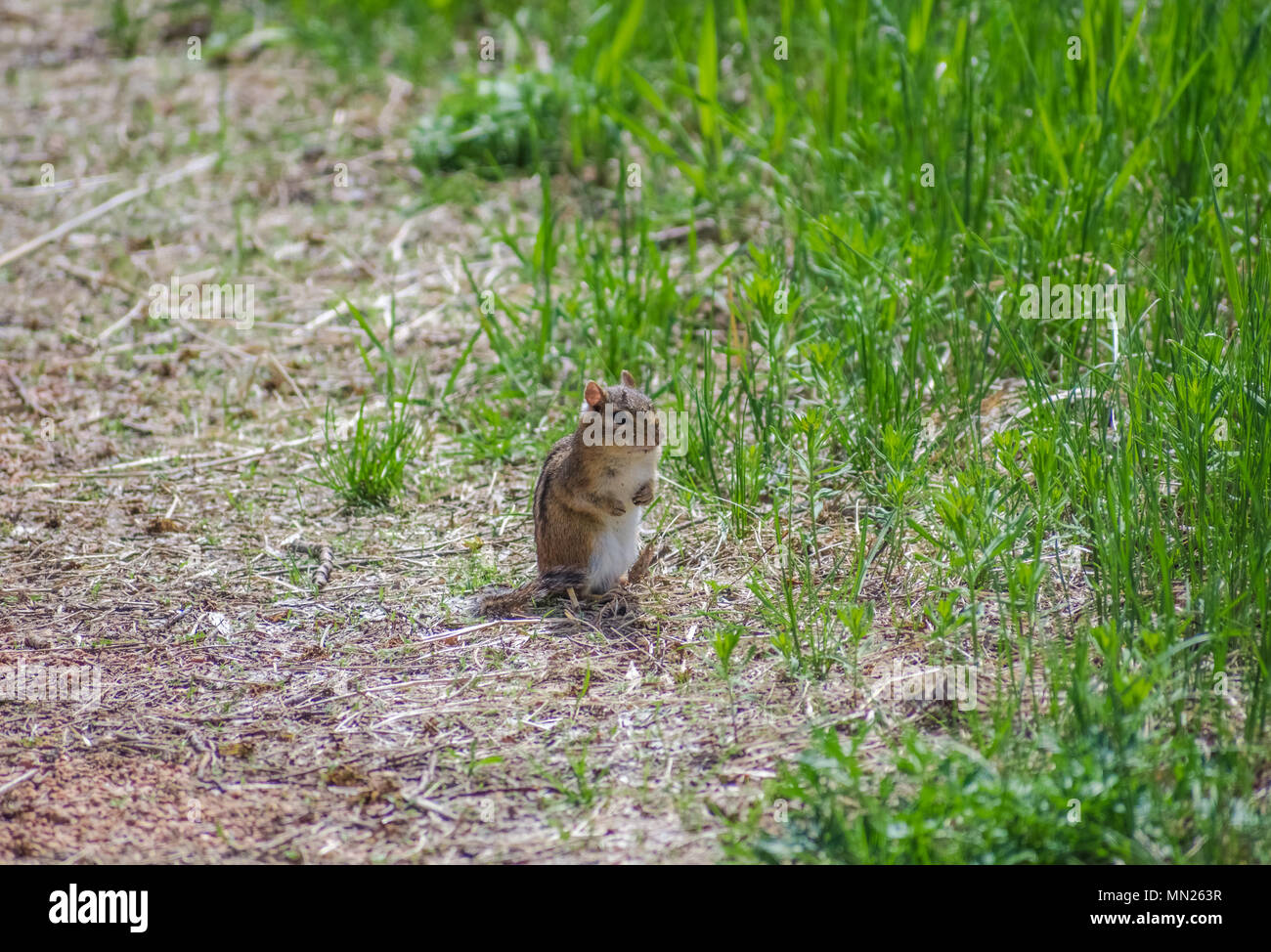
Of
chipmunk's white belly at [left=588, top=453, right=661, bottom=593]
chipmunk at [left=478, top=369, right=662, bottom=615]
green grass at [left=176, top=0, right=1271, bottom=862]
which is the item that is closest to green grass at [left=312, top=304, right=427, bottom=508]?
green grass at [left=176, top=0, right=1271, bottom=862]

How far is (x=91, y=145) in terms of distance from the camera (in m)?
8.16

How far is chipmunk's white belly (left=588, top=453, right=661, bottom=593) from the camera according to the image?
14.4 ft

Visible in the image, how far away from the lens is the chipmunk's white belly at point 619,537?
4.38 meters

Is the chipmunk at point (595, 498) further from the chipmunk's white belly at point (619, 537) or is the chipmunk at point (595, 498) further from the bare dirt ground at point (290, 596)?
the bare dirt ground at point (290, 596)

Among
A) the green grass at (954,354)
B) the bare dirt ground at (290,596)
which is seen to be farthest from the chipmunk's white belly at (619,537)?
the green grass at (954,354)

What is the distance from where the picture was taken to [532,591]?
4.32m

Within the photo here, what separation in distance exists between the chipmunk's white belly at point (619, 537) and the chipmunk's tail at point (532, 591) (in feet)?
0.18

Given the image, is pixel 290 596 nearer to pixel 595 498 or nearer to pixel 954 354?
pixel 595 498

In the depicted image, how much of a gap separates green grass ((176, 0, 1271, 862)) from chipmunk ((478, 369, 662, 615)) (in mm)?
353

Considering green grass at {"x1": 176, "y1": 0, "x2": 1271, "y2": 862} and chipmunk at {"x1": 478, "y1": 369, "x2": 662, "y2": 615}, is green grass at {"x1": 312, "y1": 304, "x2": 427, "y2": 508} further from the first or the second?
chipmunk at {"x1": 478, "y1": 369, "x2": 662, "y2": 615}

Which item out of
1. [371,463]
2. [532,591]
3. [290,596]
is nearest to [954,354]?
[532,591]

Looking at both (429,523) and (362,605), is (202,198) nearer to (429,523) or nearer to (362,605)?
(429,523)
